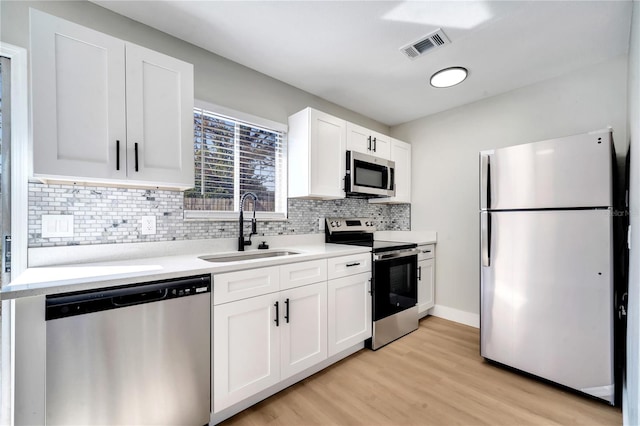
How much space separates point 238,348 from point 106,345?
63cm

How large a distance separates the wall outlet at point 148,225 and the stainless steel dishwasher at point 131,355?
0.61 metres

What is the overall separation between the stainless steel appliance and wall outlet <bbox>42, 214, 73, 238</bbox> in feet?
6.60

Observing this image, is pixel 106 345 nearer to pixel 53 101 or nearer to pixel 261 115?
pixel 53 101

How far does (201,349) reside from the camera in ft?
4.64

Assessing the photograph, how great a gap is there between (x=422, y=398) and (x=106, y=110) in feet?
8.33

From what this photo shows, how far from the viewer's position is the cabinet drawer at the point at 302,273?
1779 mm

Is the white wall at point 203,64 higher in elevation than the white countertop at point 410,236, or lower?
higher

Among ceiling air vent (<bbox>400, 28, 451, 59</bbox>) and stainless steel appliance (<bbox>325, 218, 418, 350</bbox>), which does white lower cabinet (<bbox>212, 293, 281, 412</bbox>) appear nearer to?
stainless steel appliance (<bbox>325, 218, 418, 350</bbox>)

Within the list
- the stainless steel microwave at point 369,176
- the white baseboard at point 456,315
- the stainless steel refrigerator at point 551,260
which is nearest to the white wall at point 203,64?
the stainless steel microwave at point 369,176

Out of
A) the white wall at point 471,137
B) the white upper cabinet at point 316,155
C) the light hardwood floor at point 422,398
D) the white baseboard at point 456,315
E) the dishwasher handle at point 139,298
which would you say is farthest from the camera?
the white baseboard at point 456,315

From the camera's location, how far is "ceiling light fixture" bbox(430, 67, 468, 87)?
90.2 inches

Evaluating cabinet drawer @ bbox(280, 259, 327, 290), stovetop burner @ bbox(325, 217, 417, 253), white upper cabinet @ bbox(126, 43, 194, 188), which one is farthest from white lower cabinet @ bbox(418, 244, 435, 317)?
white upper cabinet @ bbox(126, 43, 194, 188)

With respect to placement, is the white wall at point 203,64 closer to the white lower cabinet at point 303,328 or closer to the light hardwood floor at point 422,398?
the white lower cabinet at point 303,328

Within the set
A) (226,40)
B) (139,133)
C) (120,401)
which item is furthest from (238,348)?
(226,40)
